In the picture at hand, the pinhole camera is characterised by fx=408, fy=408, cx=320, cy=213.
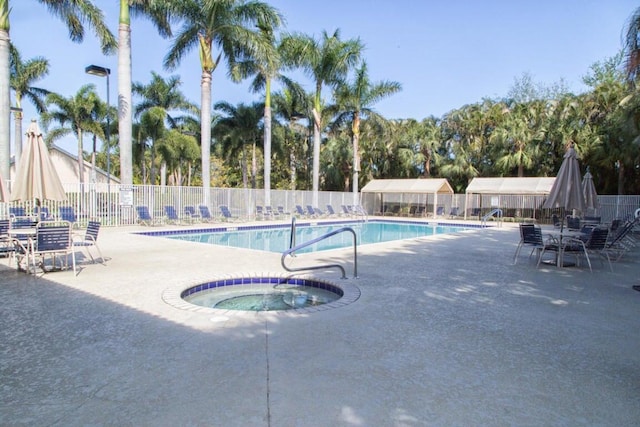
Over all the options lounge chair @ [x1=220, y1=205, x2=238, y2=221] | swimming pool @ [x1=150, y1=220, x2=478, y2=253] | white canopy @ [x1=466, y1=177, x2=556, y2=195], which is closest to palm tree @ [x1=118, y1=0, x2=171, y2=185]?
swimming pool @ [x1=150, y1=220, x2=478, y2=253]

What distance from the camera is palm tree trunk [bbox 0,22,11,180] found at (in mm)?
13336

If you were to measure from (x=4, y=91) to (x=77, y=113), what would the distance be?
16789 mm

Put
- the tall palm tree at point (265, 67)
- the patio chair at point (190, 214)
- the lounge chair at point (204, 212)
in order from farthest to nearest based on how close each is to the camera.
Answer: the tall palm tree at point (265, 67), the lounge chair at point (204, 212), the patio chair at point (190, 214)

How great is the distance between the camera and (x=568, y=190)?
7797mm

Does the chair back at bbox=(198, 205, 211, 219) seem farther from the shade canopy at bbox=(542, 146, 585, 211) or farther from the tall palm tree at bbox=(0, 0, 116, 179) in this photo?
the shade canopy at bbox=(542, 146, 585, 211)

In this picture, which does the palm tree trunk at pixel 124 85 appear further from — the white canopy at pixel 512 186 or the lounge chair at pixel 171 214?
the white canopy at pixel 512 186

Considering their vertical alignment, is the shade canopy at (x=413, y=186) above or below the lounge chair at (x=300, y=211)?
above

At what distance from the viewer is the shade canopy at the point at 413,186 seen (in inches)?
1039

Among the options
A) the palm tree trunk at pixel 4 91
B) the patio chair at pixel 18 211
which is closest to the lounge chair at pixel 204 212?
the patio chair at pixel 18 211

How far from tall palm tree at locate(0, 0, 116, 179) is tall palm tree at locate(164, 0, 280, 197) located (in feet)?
11.1

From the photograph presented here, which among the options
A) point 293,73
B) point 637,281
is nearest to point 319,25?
point 293,73

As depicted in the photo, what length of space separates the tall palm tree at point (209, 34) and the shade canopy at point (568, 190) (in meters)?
15.3

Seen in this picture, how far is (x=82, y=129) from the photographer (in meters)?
29.5

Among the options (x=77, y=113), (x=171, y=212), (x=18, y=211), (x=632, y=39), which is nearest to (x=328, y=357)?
(x=18, y=211)
